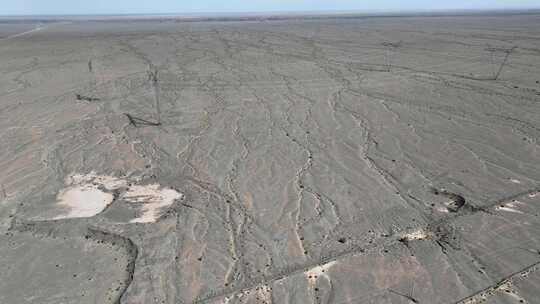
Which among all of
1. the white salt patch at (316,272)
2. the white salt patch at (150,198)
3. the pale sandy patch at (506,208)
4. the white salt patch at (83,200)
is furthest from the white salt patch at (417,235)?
the white salt patch at (83,200)

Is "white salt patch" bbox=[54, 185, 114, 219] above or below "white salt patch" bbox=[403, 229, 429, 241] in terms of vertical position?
below

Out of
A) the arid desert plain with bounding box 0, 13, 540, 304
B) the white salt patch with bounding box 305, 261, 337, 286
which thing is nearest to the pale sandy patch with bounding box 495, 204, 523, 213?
the arid desert plain with bounding box 0, 13, 540, 304

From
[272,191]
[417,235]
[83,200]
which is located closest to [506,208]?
[417,235]

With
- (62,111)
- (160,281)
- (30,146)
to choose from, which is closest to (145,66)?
(62,111)

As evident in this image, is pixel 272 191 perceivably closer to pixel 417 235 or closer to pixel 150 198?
pixel 150 198

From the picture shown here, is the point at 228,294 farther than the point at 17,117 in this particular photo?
No

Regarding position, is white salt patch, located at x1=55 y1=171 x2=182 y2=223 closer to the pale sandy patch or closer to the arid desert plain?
the arid desert plain

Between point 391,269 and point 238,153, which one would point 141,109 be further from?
point 391,269
